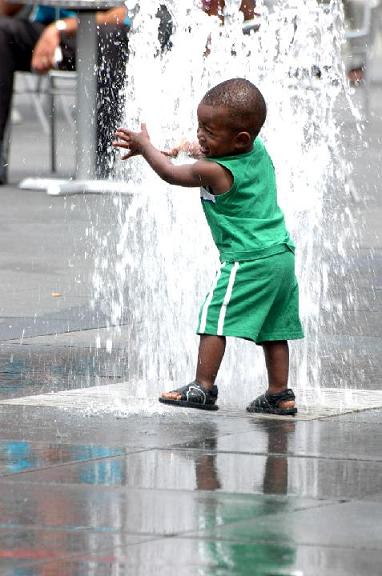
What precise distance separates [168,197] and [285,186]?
557 millimetres

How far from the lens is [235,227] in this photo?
Answer: 610 cm

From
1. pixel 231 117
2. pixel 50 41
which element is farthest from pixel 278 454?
pixel 50 41

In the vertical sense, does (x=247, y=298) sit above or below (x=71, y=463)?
above

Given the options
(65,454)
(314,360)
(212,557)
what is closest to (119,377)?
(314,360)

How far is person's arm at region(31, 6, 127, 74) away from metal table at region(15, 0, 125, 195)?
0.21 m

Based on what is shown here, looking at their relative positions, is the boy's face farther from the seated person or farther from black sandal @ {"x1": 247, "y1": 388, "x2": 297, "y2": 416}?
the seated person

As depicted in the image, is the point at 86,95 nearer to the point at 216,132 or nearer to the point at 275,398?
the point at 216,132

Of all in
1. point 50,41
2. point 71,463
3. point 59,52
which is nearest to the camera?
point 71,463

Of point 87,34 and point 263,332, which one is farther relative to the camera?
point 87,34

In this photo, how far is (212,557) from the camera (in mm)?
4188

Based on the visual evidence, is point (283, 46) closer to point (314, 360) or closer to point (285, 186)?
point (285, 186)

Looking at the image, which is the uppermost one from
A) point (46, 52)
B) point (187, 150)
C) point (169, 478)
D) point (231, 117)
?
point (46, 52)

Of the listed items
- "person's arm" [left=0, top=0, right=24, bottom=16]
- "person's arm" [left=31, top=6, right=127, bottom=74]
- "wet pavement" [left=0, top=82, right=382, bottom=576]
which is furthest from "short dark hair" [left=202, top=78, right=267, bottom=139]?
"person's arm" [left=0, top=0, right=24, bottom=16]

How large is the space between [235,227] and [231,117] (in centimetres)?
40
